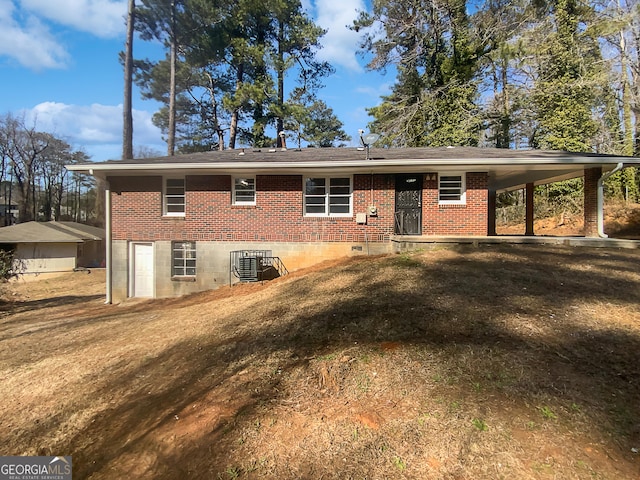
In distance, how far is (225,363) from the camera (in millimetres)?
4402

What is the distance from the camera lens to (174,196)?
38.0 ft

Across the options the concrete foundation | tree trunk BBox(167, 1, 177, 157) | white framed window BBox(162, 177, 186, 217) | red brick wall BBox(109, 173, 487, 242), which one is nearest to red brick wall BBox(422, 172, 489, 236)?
red brick wall BBox(109, 173, 487, 242)

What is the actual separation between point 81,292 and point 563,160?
19.2 m

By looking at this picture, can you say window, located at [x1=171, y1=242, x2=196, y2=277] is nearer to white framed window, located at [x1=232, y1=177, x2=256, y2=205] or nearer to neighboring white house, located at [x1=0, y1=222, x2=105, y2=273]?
white framed window, located at [x1=232, y1=177, x2=256, y2=205]

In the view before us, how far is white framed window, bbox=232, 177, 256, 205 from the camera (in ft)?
37.1

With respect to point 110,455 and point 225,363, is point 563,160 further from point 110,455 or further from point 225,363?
point 110,455

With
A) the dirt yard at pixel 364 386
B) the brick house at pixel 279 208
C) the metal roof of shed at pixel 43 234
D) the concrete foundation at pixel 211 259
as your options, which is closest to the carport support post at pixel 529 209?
the brick house at pixel 279 208

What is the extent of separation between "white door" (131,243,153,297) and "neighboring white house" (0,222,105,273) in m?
14.2

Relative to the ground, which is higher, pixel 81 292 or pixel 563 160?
pixel 563 160

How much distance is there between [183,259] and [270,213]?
3211 millimetres

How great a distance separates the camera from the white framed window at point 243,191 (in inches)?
446

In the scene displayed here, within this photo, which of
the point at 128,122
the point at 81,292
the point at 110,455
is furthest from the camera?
the point at 128,122

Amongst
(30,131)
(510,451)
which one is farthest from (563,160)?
(30,131)

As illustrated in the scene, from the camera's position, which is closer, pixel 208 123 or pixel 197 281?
pixel 197 281
